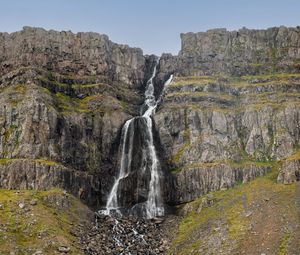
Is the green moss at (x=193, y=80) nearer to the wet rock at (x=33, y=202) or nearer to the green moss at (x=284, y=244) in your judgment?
the wet rock at (x=33, y=202)

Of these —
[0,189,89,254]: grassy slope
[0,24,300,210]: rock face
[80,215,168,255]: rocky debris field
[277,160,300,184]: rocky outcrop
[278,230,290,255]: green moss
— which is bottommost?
[80,215,168,255]: rocky debris field

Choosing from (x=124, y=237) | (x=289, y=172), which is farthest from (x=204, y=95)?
(x=124, y=237)

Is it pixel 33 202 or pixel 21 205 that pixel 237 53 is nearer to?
pixel 33 202

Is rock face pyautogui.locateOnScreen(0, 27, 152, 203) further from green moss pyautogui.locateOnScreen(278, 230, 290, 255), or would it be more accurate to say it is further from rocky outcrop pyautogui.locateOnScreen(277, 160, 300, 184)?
green moss pyautogui.locateOnScreen(278, 230, 290, 255)

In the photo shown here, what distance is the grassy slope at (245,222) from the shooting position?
6600 cm

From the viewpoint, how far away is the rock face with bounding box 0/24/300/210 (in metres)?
96.1

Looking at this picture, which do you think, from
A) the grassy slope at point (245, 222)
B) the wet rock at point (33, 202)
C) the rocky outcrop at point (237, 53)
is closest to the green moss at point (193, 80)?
the rocky outcrop at point (237, 53)

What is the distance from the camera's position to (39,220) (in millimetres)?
74188

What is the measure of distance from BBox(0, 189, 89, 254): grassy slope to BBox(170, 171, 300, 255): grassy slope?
62.2ft

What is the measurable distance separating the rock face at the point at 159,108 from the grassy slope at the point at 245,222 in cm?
631

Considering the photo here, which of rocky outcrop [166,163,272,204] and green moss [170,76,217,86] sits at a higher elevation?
green moss [170,76,217,86]

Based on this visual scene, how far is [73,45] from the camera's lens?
128875 mm

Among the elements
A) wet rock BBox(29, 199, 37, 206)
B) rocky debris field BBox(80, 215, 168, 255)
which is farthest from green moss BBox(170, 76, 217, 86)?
wet rock BBox(29, 199, 37, 206)

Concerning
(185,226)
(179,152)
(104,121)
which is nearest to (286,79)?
(179,152)
